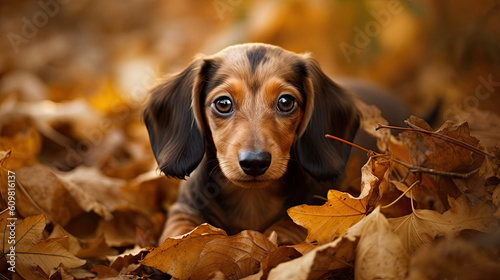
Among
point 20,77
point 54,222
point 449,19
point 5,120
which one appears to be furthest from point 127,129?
point 449,19

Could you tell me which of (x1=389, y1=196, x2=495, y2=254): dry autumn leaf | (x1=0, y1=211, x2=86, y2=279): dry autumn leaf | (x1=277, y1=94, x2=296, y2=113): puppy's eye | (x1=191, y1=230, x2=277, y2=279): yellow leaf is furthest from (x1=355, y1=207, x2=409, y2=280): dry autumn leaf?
(x1=0, y1=211, x2=86, y2=279): dry autumn leaf

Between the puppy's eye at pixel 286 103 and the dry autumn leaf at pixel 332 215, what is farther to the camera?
the puppy's eye at pixel 286 103

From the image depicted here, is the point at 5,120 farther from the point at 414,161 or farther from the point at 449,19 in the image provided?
the point at 449,19

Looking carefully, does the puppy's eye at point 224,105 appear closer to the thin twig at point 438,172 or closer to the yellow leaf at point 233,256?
the yellow leaf at point 233,256

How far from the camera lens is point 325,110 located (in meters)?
2.38

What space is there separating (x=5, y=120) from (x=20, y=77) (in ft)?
5.75

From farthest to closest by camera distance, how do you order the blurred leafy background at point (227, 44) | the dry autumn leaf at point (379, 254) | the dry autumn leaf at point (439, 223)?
the blurred leafy background at point (227, 44)
the dry autumn leaf at point (439, 223)
the dry autumn leaf at point (379, 254)

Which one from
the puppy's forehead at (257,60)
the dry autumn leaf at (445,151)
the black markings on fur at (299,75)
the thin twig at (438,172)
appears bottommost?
the thin twig at (438,172)

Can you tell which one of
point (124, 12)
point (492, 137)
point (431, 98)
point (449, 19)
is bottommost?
point (431, 98)

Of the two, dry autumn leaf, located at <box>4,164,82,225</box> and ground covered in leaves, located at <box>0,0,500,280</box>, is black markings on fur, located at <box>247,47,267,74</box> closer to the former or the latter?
ground covered in leaves, located at <box>0,0,500,280</box>

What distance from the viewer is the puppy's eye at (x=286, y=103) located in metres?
2.26

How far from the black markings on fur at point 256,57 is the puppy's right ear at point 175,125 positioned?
10.8 inches

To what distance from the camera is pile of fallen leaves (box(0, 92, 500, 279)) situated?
1495 millimetres

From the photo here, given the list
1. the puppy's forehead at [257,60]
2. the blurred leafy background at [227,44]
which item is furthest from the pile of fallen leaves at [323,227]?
the blurred leafy background at [227,44]
